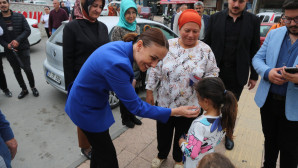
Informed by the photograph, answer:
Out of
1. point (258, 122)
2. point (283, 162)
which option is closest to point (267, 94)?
point (283, 162)

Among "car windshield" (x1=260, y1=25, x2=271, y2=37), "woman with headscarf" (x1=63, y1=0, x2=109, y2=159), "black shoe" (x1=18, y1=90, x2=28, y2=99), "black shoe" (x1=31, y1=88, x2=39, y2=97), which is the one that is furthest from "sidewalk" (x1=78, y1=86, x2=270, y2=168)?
"car windshield" (x1=260, y1=25, x2=271, y2=37)

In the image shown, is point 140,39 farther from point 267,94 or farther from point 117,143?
point 117,143

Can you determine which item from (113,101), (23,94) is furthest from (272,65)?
(23,94)

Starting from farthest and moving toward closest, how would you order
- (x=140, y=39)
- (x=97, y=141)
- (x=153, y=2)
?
(x=153, y=2)
(x=97, y=141)
(x=140, y=39)

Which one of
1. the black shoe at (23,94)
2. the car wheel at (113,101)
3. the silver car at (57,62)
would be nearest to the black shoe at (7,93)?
the black shoe at (23,94)

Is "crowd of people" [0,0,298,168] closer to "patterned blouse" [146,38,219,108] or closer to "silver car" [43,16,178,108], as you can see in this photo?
"patterned blouse" [146,38,219,108]

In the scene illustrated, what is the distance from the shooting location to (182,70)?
192 centimetres

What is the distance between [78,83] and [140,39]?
591mm

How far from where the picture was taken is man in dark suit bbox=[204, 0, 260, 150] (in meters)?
2.43

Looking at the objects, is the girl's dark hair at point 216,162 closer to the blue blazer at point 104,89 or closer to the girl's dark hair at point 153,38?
the blue blazer at point 104,89

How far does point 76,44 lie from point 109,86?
46.7 inches

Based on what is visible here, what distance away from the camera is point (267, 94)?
1.89m

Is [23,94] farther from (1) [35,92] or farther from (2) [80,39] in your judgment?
(2) [80,39]

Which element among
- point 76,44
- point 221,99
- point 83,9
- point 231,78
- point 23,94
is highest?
point 83,9
